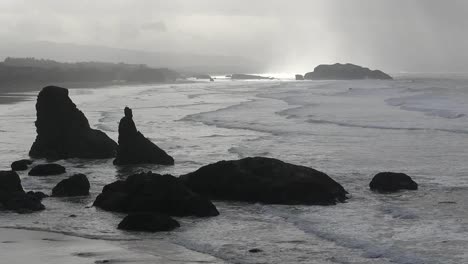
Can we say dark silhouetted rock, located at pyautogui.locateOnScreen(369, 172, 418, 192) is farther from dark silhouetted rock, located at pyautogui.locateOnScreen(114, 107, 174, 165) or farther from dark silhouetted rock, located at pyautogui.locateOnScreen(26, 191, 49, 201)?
dark silhouetted rock, located at pyautogui.locateOnScreen(26, 191, 49, 201)

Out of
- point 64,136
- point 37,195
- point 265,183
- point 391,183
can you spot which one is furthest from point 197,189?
point 64,136

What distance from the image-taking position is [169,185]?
1814cm

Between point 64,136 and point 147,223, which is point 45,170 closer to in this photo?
point 64,136

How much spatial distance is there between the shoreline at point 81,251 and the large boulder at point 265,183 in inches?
213

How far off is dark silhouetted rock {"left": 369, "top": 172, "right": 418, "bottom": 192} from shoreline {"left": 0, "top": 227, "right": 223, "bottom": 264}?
8.94 metres

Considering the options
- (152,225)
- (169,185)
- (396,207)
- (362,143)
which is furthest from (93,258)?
(362,143)

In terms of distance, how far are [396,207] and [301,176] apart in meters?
2.99

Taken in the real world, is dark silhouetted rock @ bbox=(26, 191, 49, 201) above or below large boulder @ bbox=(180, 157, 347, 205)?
below

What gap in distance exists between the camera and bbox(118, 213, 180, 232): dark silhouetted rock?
16.1 meters

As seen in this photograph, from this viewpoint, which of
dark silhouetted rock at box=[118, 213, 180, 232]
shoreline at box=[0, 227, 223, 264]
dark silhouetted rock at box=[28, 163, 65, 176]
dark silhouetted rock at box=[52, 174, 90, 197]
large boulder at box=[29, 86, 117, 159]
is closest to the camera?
shoreline at box=[0, 227, 223, 264]

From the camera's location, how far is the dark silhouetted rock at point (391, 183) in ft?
69.4

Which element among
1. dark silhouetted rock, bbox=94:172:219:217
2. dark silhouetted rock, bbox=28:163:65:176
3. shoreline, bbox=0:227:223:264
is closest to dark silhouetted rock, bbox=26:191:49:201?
dark silhouetted rock, bbox=94:172:219:217

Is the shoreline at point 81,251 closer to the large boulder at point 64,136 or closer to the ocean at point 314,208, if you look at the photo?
the ocean at point 314,208

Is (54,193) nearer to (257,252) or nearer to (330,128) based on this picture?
(257,252)
